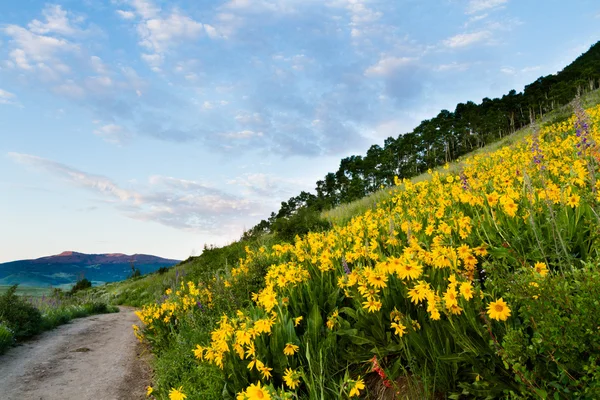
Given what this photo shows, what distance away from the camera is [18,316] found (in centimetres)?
984

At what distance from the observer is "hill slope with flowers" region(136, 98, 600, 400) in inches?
73.7

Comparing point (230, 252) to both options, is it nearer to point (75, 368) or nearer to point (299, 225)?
point (299, 225)

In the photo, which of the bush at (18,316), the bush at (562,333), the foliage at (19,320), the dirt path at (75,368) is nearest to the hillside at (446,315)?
the bush at (562,333)

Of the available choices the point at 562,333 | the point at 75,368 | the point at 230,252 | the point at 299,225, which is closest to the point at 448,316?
the point at 562,333

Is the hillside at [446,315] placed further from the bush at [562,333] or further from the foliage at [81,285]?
the foliage at [81,285]

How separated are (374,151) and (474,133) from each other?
63.1 ft

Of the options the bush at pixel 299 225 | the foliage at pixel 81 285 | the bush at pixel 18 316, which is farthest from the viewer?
the foliage at pixel 81 285

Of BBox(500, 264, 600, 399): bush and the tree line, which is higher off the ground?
the tree line

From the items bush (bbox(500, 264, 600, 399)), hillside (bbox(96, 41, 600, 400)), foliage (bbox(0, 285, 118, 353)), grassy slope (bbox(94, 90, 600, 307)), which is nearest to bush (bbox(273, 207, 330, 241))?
grassy slope (bbox(94, 90, 600, 307))

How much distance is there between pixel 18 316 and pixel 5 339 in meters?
2.14

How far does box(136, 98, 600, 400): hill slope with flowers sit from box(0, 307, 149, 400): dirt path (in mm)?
1461

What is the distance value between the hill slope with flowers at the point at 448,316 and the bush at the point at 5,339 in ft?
16.4

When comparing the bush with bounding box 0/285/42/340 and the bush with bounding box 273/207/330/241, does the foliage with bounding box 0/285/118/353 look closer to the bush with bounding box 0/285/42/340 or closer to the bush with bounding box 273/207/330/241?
the bush with bounding box 0/285/42/340

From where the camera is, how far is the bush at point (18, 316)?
9297mm
